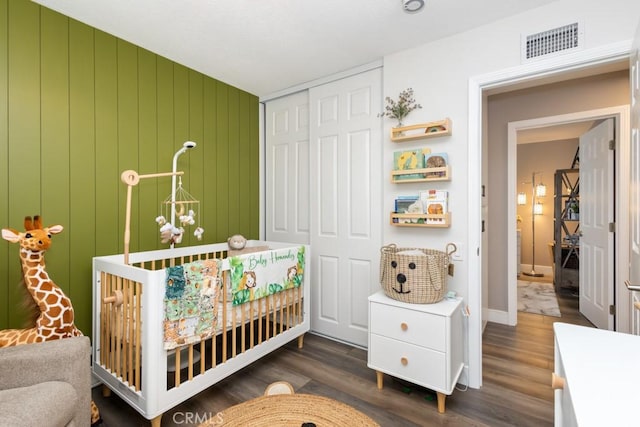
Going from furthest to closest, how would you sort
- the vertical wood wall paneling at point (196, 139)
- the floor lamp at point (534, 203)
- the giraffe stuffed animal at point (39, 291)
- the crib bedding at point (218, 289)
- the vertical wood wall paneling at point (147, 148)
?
1. the floor lamp at point (534, 203)
2. the vertical wood wall paneling at point (196, 139)
3. the vertical wood wall paneling at point (147, 148)
4. the crib bedding at point (218, 289)
5. the giraffe stuffed animal at point (39, 291)

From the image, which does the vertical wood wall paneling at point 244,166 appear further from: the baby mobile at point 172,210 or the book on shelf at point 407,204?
the book on shelf at point 407,204

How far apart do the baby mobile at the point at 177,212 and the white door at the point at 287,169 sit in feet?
2.81

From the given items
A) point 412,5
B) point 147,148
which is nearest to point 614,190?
point 412,5

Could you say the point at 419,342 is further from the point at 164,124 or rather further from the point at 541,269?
the point at 541,269

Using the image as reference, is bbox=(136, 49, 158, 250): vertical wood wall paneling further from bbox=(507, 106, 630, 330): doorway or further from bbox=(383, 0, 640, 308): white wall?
bbox=(507, 106, 630, 330): doorway

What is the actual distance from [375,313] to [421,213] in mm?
784

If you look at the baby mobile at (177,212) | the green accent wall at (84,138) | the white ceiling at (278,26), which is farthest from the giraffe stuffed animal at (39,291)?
the white ceiling at (278,26)

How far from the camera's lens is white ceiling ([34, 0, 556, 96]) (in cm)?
186

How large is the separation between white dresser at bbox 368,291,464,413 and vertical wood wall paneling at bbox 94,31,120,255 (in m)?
1.89

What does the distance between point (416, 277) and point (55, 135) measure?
2.43 metres

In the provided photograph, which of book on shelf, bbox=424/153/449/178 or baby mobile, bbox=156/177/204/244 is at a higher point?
book on shelf, bbox=424/153/449/178

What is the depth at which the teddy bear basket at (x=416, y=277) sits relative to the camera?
194cm

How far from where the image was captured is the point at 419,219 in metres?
2.25

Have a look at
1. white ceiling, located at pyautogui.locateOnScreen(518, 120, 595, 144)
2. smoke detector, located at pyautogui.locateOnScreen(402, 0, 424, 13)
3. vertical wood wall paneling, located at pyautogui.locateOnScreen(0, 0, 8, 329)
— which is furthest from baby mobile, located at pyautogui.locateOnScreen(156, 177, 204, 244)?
white ceiling, located at pyautogui.locateOnScreen(518, 120, 595, 144)
